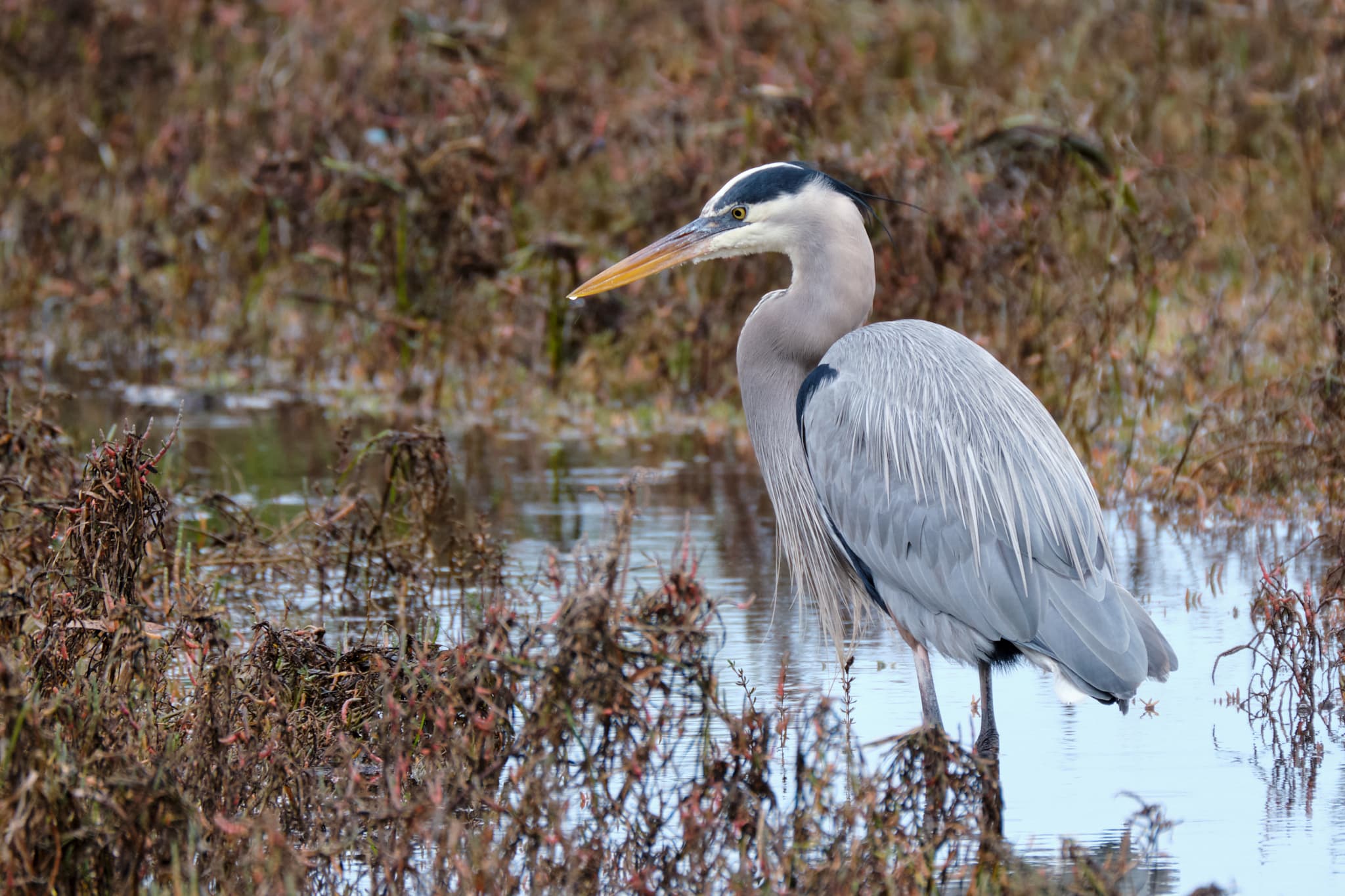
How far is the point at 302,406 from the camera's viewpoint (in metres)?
10.2

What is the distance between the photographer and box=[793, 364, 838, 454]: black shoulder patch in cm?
501

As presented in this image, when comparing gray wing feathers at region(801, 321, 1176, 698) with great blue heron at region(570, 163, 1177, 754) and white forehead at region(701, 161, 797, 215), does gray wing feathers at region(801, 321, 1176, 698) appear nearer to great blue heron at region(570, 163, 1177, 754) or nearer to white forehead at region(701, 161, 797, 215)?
great blue heron at region(570, 163, 1177, 754)

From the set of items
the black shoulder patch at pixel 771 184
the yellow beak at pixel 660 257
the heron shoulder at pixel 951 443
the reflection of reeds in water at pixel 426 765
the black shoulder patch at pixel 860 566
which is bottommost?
the reflection of reeds in water at pixel 426 765

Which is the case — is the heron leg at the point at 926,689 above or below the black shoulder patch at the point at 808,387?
below

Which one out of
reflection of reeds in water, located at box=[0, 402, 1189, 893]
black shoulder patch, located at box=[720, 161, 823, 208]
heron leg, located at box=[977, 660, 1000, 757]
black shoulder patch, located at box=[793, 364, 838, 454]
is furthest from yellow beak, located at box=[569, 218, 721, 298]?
heron leg, located at box=[977, 660, 1000, 757]

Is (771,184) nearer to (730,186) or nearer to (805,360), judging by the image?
(730,186)

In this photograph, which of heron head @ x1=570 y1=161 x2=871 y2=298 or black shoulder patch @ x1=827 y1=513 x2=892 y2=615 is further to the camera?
heron head @ x1=570 y1=161 x2=871 y2=298

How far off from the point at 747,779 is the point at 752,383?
1.72 metres

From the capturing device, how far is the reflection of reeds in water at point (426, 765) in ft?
11.5

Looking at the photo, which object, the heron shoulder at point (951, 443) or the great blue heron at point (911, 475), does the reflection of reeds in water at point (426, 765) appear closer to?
the great blue heron at point (911, 475)

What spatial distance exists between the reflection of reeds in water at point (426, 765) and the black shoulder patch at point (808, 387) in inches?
30.3

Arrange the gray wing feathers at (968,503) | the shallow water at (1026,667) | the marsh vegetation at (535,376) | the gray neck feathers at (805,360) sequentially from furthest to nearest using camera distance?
the gray neck feathers at (805,360) < the gray wing feathers at (968,503) < the shallow water at (1026,667) < the marsh vegetation at (535,376)

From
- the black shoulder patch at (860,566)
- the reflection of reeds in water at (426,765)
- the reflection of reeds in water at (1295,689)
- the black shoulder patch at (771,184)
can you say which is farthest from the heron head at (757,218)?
the reflection of reeds in water at (1295,689)

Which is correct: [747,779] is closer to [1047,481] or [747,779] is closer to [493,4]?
[1047,481]
